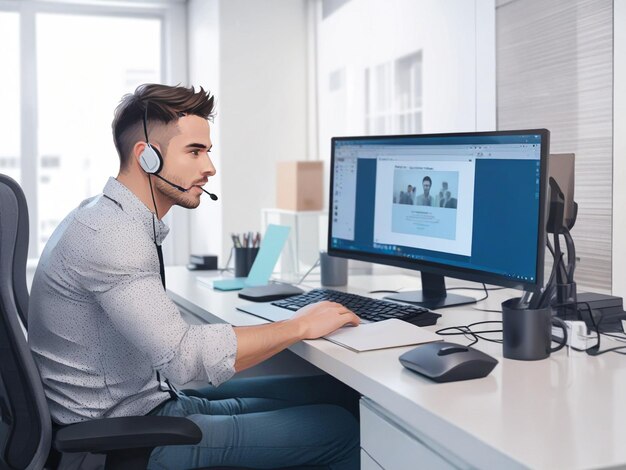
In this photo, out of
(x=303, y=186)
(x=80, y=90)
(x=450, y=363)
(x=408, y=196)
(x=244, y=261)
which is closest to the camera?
(x=450, y=363)

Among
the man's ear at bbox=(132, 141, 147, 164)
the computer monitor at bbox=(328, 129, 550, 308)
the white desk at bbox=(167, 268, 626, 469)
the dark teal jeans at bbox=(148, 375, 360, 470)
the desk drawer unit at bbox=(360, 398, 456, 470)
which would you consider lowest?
the dark teal jeans at bbox=(148, 375, 360, 470)

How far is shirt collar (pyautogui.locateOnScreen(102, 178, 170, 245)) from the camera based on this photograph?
1.53 m

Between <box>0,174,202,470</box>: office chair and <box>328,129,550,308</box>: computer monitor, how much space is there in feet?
2.60

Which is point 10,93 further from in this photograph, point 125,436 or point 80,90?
point 125,436

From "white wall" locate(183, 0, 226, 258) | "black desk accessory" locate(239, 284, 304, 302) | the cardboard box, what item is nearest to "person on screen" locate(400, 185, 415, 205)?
"black desk accessory" locate(239, 284, 304, 302)

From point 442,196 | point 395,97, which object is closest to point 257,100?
point 395,97

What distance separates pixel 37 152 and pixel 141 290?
3.57 m

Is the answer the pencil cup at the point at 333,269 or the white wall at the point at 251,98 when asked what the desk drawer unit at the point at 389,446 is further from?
the white wall at the point at 251,98

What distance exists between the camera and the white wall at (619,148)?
2074 millimetres

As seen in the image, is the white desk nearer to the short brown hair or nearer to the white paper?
the white paper

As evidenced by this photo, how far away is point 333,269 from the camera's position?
241 centimetres

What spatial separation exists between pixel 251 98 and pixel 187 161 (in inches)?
109

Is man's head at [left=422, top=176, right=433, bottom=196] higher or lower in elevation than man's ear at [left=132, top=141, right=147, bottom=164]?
lower

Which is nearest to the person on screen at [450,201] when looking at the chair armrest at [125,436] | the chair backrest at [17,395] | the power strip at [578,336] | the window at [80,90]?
the power strip at [578,336]
